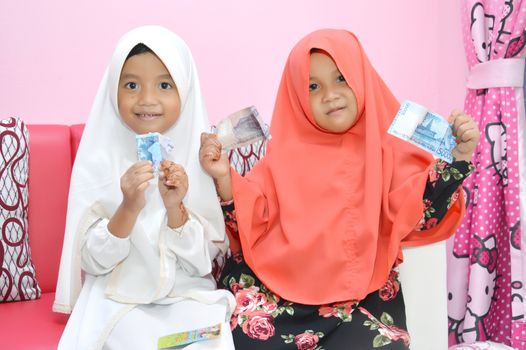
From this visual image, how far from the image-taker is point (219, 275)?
5.95 ft

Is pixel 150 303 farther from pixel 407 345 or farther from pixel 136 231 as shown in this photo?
pixel 407 345

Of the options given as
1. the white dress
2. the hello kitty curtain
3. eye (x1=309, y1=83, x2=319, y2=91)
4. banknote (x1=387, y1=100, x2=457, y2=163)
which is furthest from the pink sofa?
the hello kitty curtain

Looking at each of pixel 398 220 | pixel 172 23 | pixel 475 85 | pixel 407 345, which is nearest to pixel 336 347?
pixel 407 345

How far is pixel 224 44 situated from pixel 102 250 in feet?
3.13

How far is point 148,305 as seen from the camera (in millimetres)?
1462

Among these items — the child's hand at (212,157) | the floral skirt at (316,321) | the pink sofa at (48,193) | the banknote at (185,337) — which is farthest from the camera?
the pink sofa at (48,193)

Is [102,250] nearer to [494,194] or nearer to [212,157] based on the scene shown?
[212,157]

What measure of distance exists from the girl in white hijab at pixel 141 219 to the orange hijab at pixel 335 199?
13cm

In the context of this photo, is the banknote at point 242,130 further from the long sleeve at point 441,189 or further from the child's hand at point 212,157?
the long sleeve at point 441,189

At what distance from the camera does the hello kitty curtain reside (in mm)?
1953

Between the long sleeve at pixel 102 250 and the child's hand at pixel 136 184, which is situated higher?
the child's hand at pixel 136 184

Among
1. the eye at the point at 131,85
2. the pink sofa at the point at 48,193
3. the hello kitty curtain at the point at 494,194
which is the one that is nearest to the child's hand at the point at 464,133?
the hello kitty curtain at the point at 494,194

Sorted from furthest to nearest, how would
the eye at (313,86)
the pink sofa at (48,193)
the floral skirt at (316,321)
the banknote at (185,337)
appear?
the pink sofa at (48,193) < the eye at (313,86) < the floral skirt at (316,321) < the banknote at (185,337)

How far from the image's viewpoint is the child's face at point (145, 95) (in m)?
1.52
